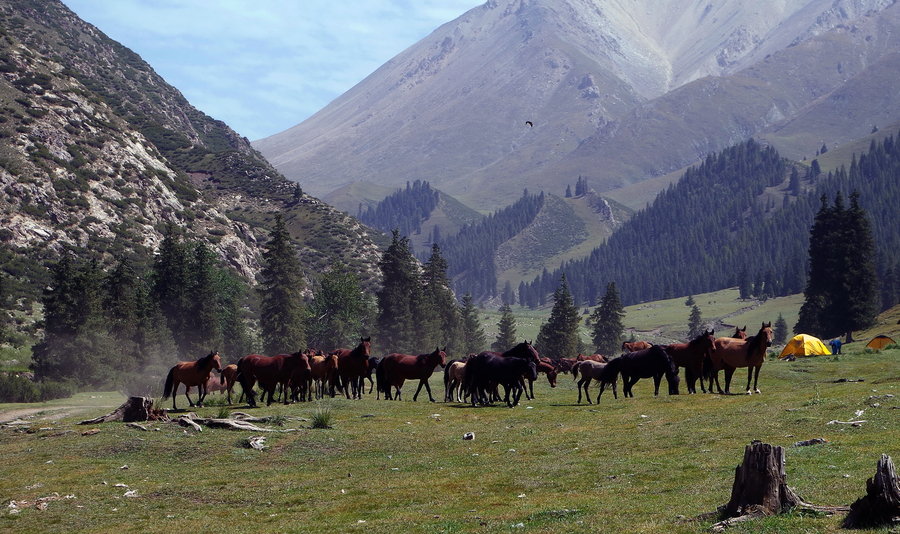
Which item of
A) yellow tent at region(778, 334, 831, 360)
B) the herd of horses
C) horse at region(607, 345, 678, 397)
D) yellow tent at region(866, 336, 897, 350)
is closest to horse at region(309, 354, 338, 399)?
the herd of horses

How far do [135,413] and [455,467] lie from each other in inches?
646

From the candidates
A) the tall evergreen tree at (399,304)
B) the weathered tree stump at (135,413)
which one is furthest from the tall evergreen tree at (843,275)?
the weathered tree stump at (135,413)

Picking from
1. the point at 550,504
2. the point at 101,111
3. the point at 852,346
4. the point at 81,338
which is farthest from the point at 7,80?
the point at 550,504

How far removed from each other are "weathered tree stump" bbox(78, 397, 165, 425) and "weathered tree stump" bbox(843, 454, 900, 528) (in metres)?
29.1

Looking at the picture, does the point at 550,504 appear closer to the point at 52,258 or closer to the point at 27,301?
the point at 27,301

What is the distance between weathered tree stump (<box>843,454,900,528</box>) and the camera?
14.7m

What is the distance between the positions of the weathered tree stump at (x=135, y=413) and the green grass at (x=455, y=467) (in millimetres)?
1069

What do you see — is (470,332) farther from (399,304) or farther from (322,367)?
(322,367)

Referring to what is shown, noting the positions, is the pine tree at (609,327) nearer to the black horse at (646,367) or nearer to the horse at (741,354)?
the black horse at (646,367)

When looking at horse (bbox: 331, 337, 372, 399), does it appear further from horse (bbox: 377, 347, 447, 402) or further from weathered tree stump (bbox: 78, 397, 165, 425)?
weathered tree stump (bbox: 78, 397, 165, 425)

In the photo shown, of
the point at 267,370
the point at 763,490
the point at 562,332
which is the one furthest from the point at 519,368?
the point at 562,332

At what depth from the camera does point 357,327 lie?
137375 mm

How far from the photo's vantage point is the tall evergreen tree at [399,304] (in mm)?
130500

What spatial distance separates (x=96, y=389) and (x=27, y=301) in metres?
34.1
